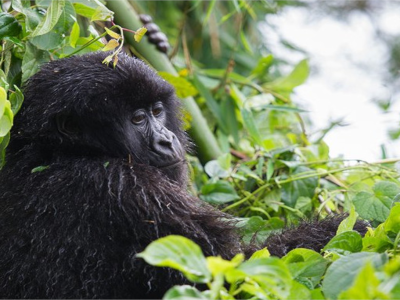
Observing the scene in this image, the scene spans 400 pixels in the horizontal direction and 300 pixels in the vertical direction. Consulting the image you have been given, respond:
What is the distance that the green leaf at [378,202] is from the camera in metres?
2.76

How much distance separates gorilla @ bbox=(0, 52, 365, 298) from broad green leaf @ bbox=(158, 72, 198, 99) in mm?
841

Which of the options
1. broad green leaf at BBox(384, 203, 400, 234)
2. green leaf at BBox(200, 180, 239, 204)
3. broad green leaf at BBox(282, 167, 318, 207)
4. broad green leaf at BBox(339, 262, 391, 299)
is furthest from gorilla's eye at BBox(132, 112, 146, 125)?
broad green leaf at BBox(339, 262, 391, 299)

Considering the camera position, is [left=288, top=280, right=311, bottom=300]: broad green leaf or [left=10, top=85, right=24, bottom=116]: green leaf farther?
[left=10, top=85, right=24, bottom=116]: green leaf

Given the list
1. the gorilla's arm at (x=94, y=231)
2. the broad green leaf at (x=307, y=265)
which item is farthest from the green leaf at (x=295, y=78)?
the broad green leaf at (x=307, y=265)

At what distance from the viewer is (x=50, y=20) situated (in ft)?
8.92

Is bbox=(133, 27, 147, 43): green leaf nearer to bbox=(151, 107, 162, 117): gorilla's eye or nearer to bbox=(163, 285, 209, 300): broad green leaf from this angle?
bbox=(151, 107, 162, 117): gorilla's eye

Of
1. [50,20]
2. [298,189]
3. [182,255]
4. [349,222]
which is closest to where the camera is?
[182,255]

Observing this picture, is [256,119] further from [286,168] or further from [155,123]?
[155,123]

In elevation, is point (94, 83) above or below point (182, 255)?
below

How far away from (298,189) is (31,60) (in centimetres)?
136

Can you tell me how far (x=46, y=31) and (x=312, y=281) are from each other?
1418mm

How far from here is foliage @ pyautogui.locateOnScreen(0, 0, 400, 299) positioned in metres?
1.55

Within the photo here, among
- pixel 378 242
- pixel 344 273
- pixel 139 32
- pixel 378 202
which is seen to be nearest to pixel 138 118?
pixel 139 32

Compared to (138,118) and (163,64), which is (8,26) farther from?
(163,64)
